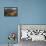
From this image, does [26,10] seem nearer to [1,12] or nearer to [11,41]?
[1,12]

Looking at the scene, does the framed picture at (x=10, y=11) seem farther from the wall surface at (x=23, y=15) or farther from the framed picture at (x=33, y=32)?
the framed picture at (x=33, y=32)

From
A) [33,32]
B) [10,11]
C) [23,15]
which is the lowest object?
[33,32]

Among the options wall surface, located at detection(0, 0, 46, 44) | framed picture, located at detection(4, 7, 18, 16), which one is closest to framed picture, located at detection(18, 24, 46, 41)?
wall surface, located at detection(0, 0, 46, 44)

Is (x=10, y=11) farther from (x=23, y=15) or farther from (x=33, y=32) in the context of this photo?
(x=33, y=32)

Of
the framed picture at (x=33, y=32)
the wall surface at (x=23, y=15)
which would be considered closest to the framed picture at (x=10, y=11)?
the wall surface at (x=23, y=15)

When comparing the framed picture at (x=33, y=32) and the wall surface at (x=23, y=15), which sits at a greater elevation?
the wall surface at (x=23, y=15)

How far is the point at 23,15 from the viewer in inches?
188

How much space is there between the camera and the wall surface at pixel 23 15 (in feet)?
15.6

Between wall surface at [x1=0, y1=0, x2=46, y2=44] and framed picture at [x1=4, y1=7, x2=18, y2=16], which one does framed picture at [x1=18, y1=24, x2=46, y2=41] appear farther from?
framed picture at [x1=4, y1=7, x2=18, y2=16]

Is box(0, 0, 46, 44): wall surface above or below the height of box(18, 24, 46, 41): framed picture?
above

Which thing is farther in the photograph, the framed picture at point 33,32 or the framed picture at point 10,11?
the framed picture at point 10,11

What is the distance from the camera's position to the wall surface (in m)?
4.75

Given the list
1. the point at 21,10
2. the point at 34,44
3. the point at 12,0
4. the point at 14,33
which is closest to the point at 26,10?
the point at 21,10

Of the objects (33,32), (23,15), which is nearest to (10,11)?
(23,15)
